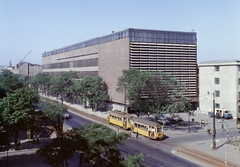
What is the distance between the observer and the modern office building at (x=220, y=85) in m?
53.8

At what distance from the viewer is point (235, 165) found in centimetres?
2572

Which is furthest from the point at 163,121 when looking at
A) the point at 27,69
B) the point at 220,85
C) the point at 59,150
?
the point at 27,69

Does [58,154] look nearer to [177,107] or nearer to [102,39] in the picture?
[177,107]

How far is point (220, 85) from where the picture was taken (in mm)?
56594

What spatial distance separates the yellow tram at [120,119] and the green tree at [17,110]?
52.1 ft

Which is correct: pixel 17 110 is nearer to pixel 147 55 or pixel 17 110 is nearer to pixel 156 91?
pixel 156 91

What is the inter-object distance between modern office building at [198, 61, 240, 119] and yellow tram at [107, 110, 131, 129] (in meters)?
21.7

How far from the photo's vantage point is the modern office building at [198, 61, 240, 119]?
53.8 metres

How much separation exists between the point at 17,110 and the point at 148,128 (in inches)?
670

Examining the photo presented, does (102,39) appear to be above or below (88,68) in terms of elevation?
above

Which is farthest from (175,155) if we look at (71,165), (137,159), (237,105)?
(237,105)

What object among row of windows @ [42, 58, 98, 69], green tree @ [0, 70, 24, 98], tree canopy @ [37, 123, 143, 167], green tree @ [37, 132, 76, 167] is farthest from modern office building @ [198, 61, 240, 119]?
green tree @ [37, 132, 76, 167]

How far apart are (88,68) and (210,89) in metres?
34.8

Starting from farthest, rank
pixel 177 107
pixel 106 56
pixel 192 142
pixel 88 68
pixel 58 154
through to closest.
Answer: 1. pixel 88 68
2. pixel 106 56
3. pixel 177 107
4. pixel 192 142
5. pixel 58 154
